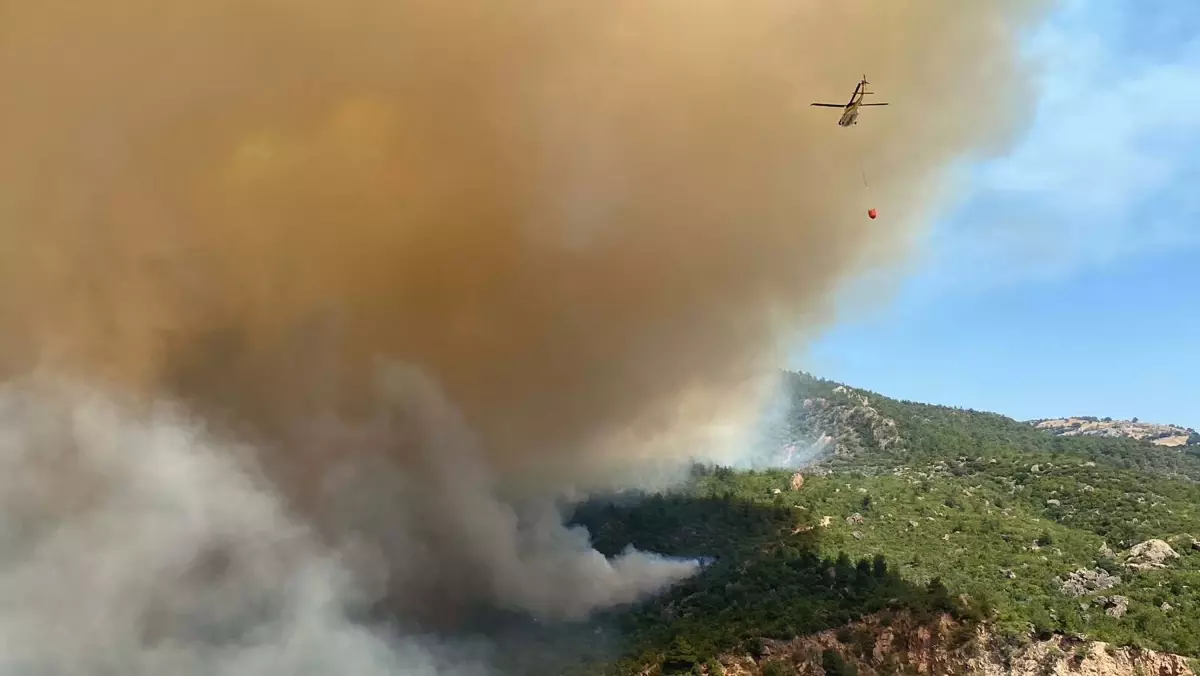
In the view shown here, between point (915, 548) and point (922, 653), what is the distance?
2413 cm

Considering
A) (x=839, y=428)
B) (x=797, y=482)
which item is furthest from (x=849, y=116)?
(x=839, y=428)

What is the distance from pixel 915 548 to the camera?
7612 cm

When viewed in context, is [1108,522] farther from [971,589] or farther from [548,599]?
[548,599]

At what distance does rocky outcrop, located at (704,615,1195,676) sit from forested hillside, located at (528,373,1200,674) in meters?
0.65

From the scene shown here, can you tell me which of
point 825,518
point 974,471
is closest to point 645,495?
point 825,518

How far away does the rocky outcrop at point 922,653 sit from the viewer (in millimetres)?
49438

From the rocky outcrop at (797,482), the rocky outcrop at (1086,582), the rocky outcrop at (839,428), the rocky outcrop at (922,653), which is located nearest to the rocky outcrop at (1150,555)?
the rocky outcrop at (1086,582)

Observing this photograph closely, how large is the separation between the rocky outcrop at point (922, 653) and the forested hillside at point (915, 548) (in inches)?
25.7

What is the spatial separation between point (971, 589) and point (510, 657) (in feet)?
113

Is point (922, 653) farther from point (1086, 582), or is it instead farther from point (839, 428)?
point (839, 428)

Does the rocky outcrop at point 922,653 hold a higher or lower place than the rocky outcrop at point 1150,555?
lower

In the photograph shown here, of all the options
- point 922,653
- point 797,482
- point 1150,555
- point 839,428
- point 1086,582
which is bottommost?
point 922,653

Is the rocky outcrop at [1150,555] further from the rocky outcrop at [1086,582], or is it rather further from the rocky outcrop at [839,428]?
the rocky outcrop at [839,428]

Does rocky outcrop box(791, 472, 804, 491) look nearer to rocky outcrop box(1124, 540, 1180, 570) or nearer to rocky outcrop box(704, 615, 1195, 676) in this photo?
rocky outcrop box(1124, 540, 1180, 570)
